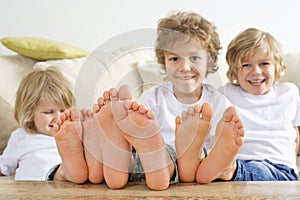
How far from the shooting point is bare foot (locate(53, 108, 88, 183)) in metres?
1.11

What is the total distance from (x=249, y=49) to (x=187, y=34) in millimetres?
411

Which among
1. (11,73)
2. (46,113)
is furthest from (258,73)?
(11,73)

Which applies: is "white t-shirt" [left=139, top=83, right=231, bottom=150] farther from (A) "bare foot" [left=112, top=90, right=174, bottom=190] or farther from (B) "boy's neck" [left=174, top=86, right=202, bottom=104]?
(A) "bare foot" [left=112, top=90, right=174, bottom=190]

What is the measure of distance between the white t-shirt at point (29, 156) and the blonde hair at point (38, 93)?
0.16 ft

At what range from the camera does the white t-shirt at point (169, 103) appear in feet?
4.53

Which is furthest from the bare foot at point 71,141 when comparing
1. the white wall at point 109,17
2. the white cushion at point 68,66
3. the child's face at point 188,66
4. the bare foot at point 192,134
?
the white wall at point 109,17

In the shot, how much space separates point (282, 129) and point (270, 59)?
0.87 feet

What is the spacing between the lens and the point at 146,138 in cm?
107

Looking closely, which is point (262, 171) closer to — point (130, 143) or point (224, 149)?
point (224, 149)

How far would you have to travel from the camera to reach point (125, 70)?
151cm

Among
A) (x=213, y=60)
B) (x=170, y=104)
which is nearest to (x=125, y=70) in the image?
(x=170, y=104)

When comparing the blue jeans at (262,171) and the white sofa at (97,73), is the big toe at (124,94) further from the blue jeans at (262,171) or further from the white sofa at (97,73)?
the blue jeans at (262,171)

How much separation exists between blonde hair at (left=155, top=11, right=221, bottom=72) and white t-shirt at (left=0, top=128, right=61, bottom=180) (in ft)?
1.77

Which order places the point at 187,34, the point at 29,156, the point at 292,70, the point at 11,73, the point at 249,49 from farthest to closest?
1. the point at 11,73
2. the point at 292,70
3. the point at 249,49
4. the point at 29,156
5. the point at 187,34
